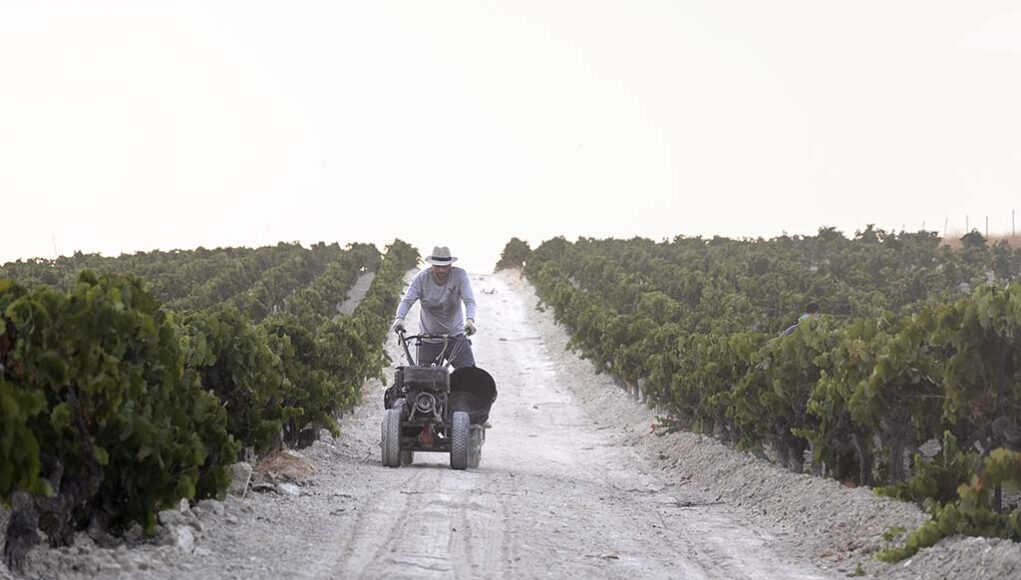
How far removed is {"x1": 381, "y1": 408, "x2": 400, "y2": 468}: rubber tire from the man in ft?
2.88

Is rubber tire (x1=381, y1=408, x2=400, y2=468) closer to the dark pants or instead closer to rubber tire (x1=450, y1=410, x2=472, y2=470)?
rubber tire (x1=450, y1=410, x2=472, y2=470)

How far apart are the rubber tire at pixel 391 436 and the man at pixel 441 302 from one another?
878mm

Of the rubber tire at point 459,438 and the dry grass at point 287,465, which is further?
the rubber tire at point 459,438

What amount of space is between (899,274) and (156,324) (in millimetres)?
32870

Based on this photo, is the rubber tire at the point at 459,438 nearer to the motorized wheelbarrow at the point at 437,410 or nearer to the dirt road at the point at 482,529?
the motorized wheelbarrow at the point at 437,410

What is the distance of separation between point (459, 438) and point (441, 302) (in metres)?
1.43

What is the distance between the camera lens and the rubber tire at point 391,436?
43.0 ft

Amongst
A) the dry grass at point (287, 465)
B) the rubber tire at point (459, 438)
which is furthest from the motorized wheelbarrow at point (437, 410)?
the dry grass at point (287, 465)

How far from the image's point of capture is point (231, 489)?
10016mm

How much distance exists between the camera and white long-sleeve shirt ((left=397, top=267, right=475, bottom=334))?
45.0ft

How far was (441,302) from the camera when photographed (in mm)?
13727

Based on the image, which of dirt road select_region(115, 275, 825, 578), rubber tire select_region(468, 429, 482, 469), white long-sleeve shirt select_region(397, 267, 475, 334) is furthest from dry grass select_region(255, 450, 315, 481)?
white long-sleeve shirt select_region(397, 267, 475, 334)

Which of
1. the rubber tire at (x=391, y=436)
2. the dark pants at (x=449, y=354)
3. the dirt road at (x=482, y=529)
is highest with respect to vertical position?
the dark pants at (x=449, y=354)

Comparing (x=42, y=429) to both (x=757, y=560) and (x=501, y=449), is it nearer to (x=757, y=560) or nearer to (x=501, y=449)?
(x=757, y=560)
